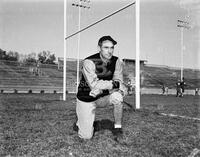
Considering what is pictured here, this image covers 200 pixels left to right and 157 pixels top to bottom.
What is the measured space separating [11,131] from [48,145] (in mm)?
1185

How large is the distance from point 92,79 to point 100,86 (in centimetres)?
15

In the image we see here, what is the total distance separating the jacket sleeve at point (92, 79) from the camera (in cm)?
362

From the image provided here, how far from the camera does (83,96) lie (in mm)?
4012

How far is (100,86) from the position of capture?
3611mm

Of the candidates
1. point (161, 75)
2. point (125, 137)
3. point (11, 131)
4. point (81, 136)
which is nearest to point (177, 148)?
point (125, 137)

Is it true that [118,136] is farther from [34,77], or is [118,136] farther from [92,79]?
[34,77]

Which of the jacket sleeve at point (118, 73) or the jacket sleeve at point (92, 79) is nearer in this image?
the jacket sleeve at point (92, 79)

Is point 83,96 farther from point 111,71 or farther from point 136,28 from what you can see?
point 136,28

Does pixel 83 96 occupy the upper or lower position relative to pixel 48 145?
upper

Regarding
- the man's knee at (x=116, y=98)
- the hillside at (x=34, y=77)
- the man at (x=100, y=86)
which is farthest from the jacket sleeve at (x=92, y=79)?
the hillside at (x=34, y=77)

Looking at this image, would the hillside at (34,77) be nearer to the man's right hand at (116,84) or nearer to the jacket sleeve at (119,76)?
the jacket sleeve at (119,76)

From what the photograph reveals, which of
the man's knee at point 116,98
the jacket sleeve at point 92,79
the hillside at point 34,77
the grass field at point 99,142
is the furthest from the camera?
the hillside at point 34,77

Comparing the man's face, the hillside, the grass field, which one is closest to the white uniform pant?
the grass field

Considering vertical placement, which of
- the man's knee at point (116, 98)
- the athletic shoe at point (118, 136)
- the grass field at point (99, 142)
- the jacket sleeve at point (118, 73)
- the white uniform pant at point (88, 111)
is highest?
the jacket sleeve at point (118, 73)
